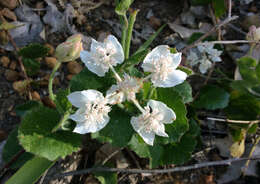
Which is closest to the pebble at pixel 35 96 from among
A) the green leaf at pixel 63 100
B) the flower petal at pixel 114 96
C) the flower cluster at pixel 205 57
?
the green leaf at pixel 63 100

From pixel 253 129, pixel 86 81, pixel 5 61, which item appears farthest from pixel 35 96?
pixel 253 129

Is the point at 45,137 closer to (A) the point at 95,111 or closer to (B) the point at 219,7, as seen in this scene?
(A) the point at 95,111

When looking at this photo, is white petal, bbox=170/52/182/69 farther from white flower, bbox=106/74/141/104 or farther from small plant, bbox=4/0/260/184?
white flower, bbox=106/74/141/104

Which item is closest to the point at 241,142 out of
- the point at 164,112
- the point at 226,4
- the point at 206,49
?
the point at 206,49

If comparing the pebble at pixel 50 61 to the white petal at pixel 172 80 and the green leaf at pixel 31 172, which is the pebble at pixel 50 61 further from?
the white petal at pixel 172 80

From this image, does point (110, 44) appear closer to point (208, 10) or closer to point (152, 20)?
point (152, 20)

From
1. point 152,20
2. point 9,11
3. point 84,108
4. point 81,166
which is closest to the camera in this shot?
point 84,108

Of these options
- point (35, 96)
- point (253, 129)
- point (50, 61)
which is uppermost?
point (50, 61)
